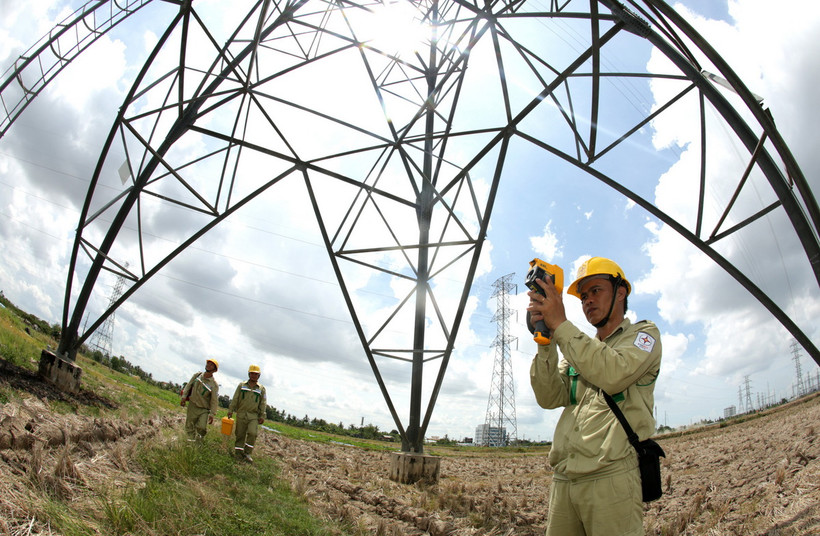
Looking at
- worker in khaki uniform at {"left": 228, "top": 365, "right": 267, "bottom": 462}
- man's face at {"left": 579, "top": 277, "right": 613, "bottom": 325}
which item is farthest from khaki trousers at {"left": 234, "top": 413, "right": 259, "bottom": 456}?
man's face at {"left": 579, "top": 277, "right": 613, "bottom": 325}

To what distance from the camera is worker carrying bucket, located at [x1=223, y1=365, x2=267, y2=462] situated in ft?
31.8

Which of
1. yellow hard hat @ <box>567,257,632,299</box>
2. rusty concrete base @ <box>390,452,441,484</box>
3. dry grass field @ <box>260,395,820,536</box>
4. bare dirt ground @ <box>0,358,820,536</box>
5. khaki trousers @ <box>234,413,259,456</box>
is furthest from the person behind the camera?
khaki trousers @ <box>234,413,259,456</box>

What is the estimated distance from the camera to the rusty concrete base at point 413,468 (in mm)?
9420

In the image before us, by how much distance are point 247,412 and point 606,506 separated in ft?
28.9

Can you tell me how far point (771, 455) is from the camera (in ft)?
26.2

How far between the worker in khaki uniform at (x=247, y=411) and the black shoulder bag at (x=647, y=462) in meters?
8.70

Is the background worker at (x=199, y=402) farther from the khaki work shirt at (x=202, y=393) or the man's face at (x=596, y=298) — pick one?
the man's face at (x=596, y=298)

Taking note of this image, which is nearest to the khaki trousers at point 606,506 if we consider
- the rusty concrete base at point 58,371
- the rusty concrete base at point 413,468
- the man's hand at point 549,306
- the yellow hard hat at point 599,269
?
the man's hand at point 549,306

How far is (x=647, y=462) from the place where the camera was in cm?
243

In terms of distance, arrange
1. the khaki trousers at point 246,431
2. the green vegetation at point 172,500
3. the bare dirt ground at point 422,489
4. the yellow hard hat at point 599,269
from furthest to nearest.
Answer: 1. the khaki trousers at point 246,431
2. the bare dirt ground at point 422,489
3. the green vegetation at point 172,500
4. the yellow hard hat at point 599,269

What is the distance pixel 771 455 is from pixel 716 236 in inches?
162

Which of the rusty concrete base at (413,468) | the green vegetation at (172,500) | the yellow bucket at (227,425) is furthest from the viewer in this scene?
the yellow bucket at (227,425)

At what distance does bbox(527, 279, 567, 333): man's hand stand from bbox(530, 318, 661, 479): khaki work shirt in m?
0.05

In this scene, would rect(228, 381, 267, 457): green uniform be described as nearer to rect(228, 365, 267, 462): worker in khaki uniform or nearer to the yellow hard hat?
rect(228, 365, 267, 462): worker in khaki uniform
